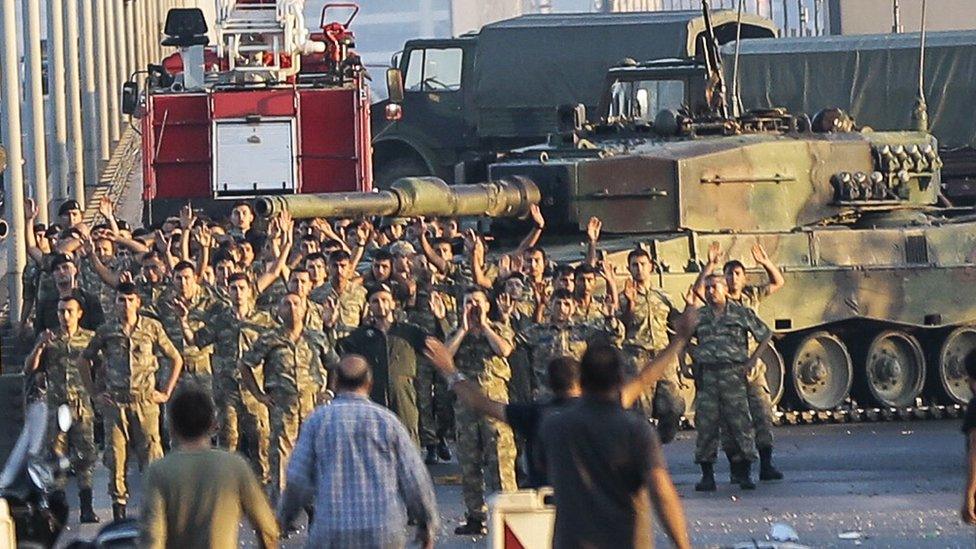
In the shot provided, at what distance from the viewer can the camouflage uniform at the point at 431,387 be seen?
18984mm

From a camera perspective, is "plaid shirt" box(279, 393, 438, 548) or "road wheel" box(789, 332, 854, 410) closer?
"plaid shirt" box(279, 393, 438, 548)

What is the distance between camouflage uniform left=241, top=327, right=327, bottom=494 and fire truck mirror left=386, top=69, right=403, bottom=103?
1645cm

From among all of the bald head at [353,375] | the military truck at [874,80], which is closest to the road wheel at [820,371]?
the bald head at [353,375]

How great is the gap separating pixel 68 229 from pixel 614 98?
669 cm

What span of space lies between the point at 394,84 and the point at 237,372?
52.4 ft

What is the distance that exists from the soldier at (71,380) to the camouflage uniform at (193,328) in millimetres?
821

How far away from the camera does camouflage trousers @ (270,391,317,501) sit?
1609cm

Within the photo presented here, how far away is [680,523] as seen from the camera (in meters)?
9.29

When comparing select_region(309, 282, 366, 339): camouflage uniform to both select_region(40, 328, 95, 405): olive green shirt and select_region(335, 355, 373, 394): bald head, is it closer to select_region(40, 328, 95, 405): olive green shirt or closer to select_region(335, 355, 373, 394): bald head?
select_region(40, 328, 95, 405): olive green shirt

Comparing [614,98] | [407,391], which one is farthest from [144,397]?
[614,98]

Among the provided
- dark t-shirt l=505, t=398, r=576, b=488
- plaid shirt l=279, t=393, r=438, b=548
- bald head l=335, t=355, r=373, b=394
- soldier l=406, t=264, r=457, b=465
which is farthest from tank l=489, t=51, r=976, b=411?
plaid shirt l=279, t=393, r=438, b=548

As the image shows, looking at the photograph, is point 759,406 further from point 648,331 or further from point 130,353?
point 130,353

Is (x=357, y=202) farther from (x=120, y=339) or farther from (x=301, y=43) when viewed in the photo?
(x=301, y=43)

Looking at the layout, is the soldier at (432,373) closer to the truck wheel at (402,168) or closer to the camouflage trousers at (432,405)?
the camouflage trousers at (432,405)
